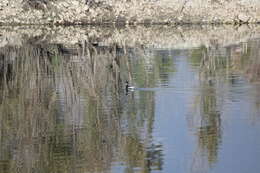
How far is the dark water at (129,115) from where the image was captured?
10.1m

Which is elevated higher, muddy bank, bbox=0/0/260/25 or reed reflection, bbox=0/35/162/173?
muddy bank, bbox=0/0/260/25

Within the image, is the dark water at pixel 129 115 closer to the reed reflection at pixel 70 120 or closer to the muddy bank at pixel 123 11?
the reed reflection at pixel 70 120

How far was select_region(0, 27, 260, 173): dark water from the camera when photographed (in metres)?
10.1

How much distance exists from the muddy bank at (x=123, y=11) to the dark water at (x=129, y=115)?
1969 centimetres

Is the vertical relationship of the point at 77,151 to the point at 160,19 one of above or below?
below

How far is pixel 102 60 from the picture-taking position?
23094 mm

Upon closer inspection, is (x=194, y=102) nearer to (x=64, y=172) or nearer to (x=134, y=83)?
(x=134, y=83)

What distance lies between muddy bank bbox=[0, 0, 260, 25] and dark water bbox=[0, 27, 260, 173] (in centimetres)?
1969

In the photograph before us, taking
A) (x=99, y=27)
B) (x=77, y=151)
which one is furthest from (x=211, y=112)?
(x=99, y=27)

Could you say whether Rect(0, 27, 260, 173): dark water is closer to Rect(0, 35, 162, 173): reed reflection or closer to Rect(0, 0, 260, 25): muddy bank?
Rect(0, 35, 162, 173): reed reflection

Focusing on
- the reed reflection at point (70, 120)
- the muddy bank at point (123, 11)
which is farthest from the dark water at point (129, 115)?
the muddy bank at point (123, 11)

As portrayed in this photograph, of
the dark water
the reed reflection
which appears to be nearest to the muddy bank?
the dark water

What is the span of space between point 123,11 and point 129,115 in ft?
99.5

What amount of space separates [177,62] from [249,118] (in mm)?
9903
